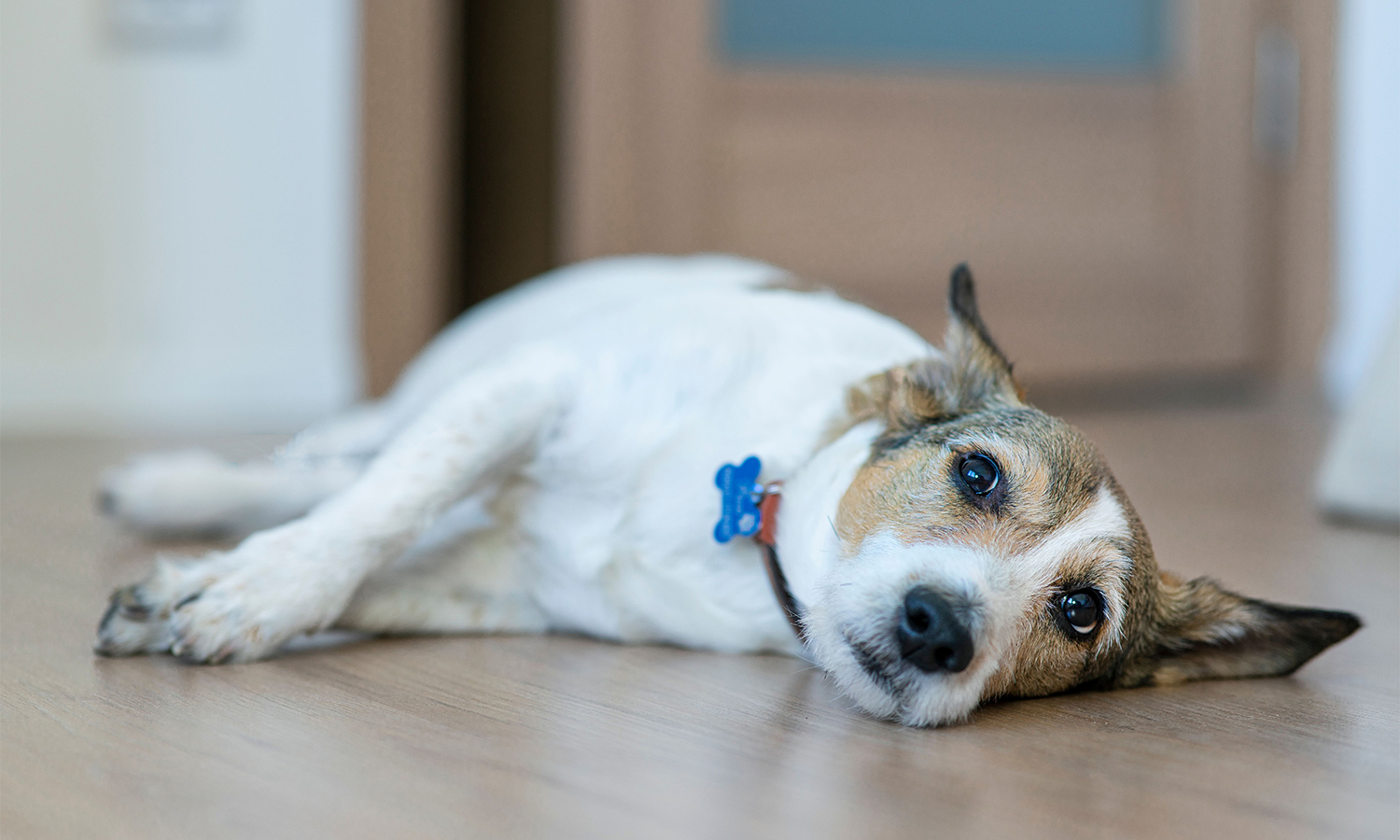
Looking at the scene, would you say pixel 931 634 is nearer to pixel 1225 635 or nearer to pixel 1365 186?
pixel 1225 635

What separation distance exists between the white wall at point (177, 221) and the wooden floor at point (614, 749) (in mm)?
2382

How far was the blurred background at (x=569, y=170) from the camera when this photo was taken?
3.96 m

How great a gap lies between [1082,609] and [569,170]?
296cm

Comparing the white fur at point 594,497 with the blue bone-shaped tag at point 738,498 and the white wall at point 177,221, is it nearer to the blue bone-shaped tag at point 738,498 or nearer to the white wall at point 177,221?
the blue bone-shaped tag at point 738,498

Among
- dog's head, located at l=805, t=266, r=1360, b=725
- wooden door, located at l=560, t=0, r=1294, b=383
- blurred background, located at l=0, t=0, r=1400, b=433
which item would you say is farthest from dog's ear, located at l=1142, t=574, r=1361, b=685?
blurred background, located at l=0, t=0, r=1400, b=433

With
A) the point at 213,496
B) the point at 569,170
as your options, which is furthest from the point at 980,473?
the point at 569,170

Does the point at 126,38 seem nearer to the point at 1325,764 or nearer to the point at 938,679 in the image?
the point at 938,679

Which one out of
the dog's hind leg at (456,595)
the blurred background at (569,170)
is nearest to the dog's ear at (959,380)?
the dog's hind leg at (456,595)

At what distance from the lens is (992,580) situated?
4.42ft

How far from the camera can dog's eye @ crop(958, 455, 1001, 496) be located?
1.46 m

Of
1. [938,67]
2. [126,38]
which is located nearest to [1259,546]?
[938,67]

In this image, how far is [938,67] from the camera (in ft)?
15.0

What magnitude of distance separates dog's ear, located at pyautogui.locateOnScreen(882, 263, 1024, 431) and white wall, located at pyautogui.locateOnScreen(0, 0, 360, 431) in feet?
8.98

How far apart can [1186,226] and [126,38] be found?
3.93m
